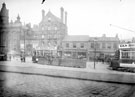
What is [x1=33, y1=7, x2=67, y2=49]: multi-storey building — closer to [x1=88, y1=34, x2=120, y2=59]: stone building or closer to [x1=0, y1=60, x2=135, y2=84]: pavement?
[x1=88, y1=34, x2=120, y2=59]: stone building

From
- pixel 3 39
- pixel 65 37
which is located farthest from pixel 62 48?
pixel 3 39

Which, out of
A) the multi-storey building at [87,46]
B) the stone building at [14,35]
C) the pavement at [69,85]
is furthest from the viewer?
Answer: the multi-storey building at [87,46]

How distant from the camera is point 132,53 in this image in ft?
40.8

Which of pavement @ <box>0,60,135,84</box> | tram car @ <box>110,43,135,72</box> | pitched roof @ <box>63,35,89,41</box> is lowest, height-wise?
pavement @ <box>0,60,135,84</box>

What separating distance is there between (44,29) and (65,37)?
5.47m

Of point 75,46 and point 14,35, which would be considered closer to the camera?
point 14,35

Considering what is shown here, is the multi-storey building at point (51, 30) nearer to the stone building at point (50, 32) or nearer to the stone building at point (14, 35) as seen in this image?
the stone building at point (50, 32)

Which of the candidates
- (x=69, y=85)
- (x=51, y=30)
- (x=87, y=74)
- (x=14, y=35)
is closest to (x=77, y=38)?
(x=51, y=30)

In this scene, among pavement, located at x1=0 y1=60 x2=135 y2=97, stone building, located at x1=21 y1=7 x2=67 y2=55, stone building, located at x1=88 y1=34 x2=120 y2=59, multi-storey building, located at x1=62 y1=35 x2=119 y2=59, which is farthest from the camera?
stone building, located at x1=21 y1=7 x2=67 y2=55

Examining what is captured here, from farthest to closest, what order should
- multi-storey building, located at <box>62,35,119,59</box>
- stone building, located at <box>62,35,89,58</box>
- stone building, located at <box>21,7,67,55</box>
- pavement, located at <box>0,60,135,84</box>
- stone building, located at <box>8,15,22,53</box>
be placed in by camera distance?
stone building, located at <box>21,7,67,55</box> → stone building, located at <box>62,35,89,58</box> → multi-storey building, located at <box>62,35,119,59</box> → stone building, located at <box>8,15,22,53</box> → pavement, located at <box>0,60,135,84</box>

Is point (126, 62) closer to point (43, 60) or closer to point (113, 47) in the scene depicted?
point (43, 60)

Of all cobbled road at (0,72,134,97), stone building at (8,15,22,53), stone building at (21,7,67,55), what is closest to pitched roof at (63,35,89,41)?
stone building at (21,7,67,55)

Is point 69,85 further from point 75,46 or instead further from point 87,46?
point 75,46

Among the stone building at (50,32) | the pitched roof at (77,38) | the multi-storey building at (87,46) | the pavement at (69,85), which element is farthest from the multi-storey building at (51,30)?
the pavement at (69,85)
